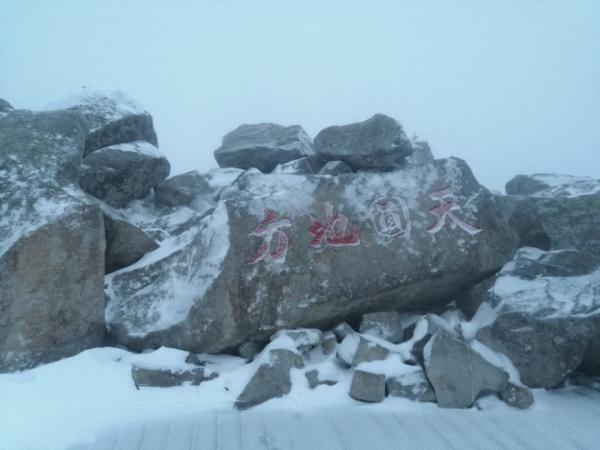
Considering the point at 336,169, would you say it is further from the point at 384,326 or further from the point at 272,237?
the point at 384,326

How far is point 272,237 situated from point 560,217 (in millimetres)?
4693

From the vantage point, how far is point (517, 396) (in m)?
4.38

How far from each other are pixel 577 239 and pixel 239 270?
5.24 m

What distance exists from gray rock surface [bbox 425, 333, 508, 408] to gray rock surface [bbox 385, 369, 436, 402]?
0.07 meters

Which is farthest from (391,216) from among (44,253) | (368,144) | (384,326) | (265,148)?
(265,148)

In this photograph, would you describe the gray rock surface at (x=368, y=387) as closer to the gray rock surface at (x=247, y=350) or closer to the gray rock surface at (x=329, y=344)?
the gray rock surface at (x=329, y=344)

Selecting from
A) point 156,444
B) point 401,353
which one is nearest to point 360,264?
point 401,353

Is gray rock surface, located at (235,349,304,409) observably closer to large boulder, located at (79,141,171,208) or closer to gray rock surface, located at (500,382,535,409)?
gray rock surface, located at (500,382,535,409)

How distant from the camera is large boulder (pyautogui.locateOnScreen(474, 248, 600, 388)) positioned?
15.2 ft

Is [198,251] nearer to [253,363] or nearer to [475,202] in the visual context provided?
[253,363]

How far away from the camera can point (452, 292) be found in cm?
594

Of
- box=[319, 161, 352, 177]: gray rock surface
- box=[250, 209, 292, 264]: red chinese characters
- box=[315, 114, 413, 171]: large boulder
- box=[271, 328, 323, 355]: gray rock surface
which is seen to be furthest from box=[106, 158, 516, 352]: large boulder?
box=[319, 161, 352, 177]: gray rock surface

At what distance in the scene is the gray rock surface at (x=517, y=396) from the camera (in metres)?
4.35

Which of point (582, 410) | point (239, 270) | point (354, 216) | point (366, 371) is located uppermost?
point (354, 216)
